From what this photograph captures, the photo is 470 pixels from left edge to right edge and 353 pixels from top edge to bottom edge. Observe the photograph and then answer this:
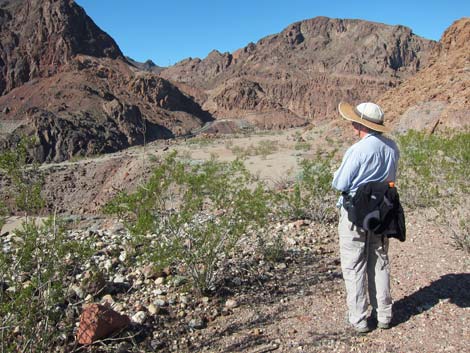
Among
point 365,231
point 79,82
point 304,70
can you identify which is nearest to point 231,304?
point 365,231

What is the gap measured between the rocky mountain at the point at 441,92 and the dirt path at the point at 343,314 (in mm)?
11446

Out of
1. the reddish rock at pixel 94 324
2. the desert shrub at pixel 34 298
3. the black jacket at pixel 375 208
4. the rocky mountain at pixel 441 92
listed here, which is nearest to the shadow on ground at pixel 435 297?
the black jacket at pixel 375 208

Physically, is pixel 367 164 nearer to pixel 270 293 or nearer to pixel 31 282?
pixel 270 293

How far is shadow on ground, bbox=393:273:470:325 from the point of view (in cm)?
368

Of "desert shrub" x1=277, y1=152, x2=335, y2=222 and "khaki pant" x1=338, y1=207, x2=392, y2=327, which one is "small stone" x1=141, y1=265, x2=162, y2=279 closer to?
"khaki pant" x1=338, y1=207, x2=392, y2=327

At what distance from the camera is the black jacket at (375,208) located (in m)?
3.13

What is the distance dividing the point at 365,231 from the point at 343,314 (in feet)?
2.98

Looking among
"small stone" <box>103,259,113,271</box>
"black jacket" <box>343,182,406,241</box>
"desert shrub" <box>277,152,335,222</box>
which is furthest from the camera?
"desert shrub" <box>277,152,335,222</box>

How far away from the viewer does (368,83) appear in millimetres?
65688

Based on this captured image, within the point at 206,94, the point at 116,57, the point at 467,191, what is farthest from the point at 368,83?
the point at 467,191

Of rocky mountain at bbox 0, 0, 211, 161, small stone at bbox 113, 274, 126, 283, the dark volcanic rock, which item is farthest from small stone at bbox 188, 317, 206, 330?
the dark volcanic rock

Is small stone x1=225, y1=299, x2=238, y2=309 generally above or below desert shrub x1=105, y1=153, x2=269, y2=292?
below

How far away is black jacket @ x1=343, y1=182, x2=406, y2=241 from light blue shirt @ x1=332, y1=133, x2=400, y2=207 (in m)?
0.06

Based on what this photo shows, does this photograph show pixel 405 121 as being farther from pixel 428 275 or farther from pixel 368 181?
pixel 368 181
